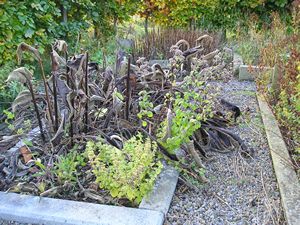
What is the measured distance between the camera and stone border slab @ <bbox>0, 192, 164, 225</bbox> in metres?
1.74

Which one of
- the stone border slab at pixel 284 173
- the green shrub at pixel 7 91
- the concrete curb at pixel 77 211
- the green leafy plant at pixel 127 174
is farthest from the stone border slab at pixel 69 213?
the green shrub at pixel 7 91

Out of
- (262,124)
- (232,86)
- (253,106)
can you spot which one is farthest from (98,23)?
(262,124)

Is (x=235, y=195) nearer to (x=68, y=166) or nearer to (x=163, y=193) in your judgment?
(x=163, y=193)

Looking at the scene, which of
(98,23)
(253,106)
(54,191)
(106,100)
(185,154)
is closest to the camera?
(54,191)

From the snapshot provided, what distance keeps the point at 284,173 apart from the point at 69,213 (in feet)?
4.49

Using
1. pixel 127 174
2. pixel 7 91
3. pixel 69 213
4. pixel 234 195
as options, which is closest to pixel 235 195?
pixel 234 195

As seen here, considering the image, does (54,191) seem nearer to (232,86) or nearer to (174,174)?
(174,174)

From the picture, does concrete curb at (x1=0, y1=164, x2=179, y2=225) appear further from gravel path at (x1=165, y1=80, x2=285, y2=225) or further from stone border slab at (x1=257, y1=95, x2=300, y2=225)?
stone border slab at (x1=257, y1=95, x2=300, y2=225)

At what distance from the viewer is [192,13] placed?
25.3ft

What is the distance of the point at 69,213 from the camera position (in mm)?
1790

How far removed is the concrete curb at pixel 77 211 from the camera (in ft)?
5.72

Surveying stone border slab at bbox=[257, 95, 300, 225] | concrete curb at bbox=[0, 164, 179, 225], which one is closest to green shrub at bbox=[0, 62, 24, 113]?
concrete curb at bbox=[0, 164, 179, 225]

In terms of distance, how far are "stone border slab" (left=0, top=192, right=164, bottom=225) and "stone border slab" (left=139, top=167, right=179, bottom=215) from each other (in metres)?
0.06

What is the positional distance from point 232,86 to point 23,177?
3.05 metres
